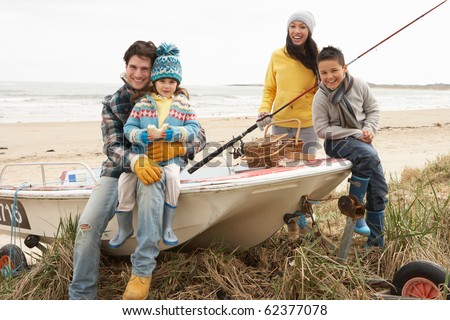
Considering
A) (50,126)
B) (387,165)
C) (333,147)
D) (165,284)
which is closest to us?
(165,284)

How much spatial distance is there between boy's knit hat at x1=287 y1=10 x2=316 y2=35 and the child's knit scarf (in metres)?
0.68

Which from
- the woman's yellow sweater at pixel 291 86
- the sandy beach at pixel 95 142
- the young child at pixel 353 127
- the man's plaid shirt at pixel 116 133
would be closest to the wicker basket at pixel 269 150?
the young child at pixel 353 127

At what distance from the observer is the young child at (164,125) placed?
3098 mm

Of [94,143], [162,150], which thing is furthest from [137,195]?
[94,143]

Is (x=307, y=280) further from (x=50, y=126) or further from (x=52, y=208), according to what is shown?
(x=50, y=126)

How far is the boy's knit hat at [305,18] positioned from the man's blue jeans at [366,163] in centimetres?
99

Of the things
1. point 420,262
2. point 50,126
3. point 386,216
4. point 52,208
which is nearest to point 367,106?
point 386,216

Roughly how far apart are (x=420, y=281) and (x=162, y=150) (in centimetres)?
175

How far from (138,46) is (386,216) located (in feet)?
7.12

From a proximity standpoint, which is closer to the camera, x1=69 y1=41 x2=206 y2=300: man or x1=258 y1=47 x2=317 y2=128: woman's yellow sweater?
x1=69 y1=41 x2=206 y2=300: man

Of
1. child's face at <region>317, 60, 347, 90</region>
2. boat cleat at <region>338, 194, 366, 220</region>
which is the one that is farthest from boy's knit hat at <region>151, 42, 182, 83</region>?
boat cleat at <region>338, 194, 366, 220</region>

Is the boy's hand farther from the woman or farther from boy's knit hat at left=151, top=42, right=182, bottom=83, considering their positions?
boy's knit hat at left=151, top=42, right=182, bottom=83

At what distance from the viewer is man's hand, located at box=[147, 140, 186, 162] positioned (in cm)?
314

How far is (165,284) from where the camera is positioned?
3.41 metres
